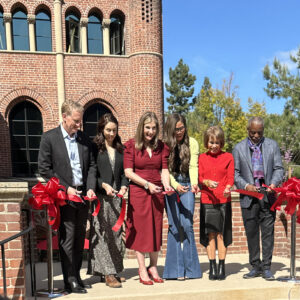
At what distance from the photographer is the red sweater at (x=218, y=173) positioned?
470 centimetres

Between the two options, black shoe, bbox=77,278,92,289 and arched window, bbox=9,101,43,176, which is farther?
arched window, bbox=9,101,43,176

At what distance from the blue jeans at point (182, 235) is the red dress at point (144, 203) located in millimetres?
276

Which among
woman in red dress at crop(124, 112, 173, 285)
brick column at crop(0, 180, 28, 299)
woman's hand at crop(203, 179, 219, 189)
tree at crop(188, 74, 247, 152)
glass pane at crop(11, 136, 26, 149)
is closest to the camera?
brick column at crop(0, 180, 28, 299)

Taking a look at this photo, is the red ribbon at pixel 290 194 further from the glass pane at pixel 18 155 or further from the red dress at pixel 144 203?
the glass pane at pixel 18 155

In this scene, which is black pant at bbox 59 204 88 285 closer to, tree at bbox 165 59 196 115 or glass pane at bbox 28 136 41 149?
glass pane at bbox 28 136 41 149

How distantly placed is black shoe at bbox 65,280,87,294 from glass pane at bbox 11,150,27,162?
38.3 feet

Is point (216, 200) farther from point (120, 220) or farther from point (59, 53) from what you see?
point (59, 53)

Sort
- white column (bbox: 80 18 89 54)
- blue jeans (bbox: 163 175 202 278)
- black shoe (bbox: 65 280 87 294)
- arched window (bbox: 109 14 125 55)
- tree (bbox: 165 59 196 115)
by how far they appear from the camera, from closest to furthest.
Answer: black shoe (bbox: 65 280 87 294)
blue jeans (bbox: 163 175 202 278)
white column (bbox: 80 18 89 54)
arched window (bbox: 109 14 125 55)
tree (bbox: 165 59 196 115)

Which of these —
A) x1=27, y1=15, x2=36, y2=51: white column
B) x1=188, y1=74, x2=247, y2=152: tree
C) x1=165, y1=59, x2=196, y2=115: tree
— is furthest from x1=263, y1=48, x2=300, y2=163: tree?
x1=165, y1=59, x2=196, y2=115: tree

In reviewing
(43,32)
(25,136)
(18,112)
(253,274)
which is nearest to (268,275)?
(253,274)

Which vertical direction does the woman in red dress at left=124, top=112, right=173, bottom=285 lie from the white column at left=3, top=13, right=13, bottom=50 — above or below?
below

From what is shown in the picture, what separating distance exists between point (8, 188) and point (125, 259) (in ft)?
11.3

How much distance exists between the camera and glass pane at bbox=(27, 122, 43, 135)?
1530 cm

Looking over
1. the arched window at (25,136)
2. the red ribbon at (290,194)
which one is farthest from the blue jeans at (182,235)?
the arched window at (25,136)
